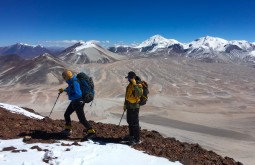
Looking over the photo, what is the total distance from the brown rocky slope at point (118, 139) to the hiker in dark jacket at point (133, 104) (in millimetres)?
320

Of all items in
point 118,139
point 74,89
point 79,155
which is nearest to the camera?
point 79,155

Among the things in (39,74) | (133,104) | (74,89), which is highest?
(74,89)

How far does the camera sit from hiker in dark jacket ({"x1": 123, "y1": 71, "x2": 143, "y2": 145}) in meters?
9.46

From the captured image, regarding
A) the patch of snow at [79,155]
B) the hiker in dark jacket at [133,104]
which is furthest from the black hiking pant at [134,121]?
the patch of snow at [79,155]

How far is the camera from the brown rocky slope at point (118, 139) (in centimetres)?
906

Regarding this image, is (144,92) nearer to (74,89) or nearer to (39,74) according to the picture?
(74,89)

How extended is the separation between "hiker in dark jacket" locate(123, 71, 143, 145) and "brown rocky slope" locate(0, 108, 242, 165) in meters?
0.32

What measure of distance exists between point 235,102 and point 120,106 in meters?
27.4

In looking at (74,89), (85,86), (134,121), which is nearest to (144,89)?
(134,121)

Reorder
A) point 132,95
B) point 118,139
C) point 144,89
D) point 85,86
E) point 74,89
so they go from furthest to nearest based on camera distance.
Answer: point 118,139 < point 144,89 < point 132,95 < point 85,86 < point 74,89

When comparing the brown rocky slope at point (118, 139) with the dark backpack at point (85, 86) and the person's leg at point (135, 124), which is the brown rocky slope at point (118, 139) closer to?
the person's leg at point (135, 124)

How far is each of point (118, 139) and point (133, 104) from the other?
1.27 m

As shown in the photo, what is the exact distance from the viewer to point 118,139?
1020 cm

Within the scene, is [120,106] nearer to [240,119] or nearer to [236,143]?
[240,119]
